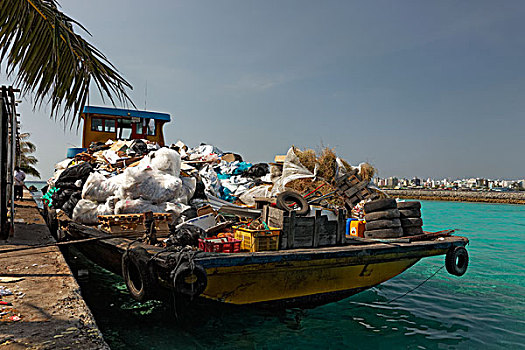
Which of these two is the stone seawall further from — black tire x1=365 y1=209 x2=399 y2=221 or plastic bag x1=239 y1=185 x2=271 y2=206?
black tire x1=365 y1=209 x2=399 y2=221

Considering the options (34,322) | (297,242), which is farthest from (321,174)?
(34,322)

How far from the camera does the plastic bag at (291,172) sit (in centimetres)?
803

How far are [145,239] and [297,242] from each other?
2007mm

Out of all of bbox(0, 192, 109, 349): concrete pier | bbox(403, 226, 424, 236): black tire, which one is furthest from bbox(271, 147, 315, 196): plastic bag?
bbox(0, 192, 109, 349): concrete pier

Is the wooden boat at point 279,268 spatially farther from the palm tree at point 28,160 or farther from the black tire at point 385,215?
the palm tree at point 28,160

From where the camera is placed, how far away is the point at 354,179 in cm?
786

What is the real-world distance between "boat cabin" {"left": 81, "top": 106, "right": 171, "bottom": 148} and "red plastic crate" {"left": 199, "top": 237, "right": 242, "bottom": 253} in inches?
361

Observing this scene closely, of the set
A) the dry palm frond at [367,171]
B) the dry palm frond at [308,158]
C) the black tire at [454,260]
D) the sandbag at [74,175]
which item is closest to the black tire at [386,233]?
the black tire at [454,260]

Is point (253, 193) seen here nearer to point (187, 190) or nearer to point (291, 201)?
point (187, 190)

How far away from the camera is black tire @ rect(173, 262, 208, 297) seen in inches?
156

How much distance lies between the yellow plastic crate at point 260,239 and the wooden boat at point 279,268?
4.6 inches

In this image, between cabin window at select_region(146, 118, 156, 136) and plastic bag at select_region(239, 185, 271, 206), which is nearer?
plastic bag at select_region(239, 185, 271, 206)

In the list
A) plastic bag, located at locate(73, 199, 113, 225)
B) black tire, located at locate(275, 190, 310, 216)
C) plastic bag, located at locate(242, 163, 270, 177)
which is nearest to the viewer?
black tire, located at locate(275, 190, 310, 216)

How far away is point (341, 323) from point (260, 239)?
2158 mm
